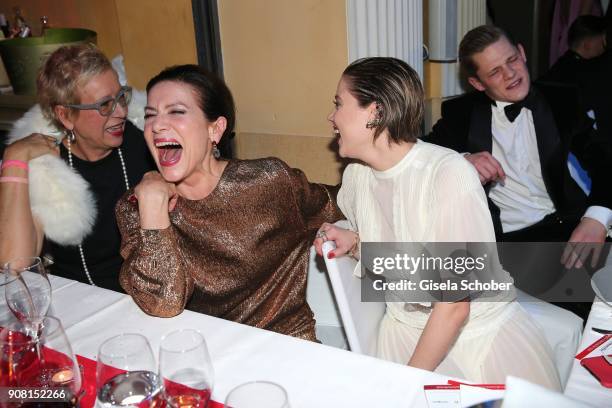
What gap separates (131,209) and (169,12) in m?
1.83

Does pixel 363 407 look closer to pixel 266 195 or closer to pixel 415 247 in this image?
pixel 415 247

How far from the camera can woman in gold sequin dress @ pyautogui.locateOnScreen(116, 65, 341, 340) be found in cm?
190

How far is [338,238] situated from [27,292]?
953mm

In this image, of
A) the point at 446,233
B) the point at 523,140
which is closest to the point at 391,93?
the point at 446,233

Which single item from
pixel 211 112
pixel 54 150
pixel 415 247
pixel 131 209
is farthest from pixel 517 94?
pixel 54 150

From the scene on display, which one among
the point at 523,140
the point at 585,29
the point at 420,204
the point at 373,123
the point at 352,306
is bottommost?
the point at 352,306

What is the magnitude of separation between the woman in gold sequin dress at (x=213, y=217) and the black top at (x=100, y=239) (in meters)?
0.41

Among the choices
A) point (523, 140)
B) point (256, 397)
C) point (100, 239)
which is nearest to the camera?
point (256, 397)

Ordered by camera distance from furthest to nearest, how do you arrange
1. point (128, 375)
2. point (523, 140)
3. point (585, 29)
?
point (585, 29), point (523, 140), point (128, 375)

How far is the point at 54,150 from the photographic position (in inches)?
91.7

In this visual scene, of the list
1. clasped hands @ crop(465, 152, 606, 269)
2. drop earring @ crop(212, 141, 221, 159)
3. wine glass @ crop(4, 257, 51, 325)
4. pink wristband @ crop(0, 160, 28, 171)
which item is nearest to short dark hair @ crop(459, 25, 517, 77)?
clasped hands @ crop(465, 152, 606, 269)

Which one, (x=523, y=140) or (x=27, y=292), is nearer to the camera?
(x=27, y=292)

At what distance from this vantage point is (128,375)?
4.07ft

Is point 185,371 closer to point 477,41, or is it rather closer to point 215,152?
point 215,152
